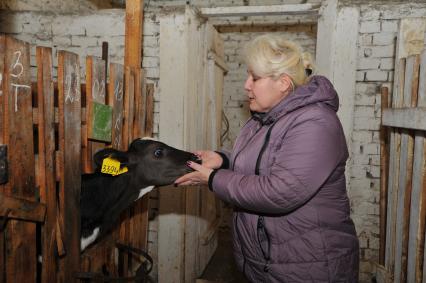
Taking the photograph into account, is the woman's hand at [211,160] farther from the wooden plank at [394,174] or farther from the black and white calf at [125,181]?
the wooden plank at [394,174]

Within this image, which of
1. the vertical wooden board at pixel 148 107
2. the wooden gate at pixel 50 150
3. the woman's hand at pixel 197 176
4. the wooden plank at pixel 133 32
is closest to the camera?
the wooden gate at pixel 50 150

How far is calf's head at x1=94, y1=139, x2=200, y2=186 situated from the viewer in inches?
92.3

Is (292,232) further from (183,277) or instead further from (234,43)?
(234,43)

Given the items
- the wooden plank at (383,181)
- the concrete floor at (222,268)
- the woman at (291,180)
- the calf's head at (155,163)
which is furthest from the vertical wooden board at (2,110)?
the wooden plank at (383,181)

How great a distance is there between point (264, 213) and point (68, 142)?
1110mm

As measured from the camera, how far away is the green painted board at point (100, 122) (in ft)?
7.07

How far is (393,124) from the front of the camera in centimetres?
273

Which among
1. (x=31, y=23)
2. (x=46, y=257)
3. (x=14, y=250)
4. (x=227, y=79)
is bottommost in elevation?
(x=46, y=257)

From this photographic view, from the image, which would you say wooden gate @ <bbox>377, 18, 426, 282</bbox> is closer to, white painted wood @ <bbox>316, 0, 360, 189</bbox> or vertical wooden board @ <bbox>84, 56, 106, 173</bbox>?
white painted wood @ <bbox>316, 0, 360, 189</bbox>

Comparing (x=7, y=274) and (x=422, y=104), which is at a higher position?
(x=422, y=104)

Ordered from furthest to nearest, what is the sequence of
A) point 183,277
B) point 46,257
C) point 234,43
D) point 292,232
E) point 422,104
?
point 234,43 → point 183,277 → point 422,104 → point 46,257 → point 292,232

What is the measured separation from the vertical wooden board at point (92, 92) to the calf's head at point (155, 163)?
218 mm

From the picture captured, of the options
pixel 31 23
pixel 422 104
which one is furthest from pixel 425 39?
pixel 31 23

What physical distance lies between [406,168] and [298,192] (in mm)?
1366
